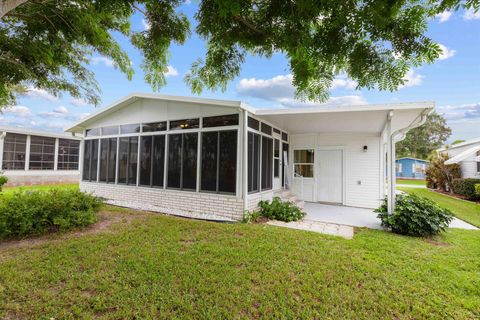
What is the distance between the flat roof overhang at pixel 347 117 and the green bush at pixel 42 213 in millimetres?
5252

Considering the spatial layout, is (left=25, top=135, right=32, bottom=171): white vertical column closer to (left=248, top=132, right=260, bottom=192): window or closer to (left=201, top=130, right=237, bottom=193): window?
(left=201, top=130, right=237, bottom=193): window

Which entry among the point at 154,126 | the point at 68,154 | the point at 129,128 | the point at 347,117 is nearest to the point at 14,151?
the point at 68,154

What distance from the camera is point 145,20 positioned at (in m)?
3.31

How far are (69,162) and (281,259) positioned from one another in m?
18.0

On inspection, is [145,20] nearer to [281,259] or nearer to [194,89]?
[194,89]

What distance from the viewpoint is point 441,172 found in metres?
14.3

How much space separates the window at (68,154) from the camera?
51.5ft

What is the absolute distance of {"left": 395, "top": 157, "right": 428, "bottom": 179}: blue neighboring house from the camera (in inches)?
1192

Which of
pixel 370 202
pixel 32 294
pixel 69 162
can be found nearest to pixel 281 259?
pixel 32 294

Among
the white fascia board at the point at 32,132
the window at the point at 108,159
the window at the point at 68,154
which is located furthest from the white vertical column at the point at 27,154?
the window at the point at 108,159

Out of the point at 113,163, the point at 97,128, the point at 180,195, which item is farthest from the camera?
the point at 97,128

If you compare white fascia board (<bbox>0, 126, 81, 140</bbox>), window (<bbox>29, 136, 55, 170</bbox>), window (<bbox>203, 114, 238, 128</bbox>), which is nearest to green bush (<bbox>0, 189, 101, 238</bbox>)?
window (<bbox>203, 114, 238, 128</bbox>)

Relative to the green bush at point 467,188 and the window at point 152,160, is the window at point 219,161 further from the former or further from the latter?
the green bush at point 467,188

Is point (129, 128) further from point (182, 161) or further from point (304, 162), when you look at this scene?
point (304, 162)
